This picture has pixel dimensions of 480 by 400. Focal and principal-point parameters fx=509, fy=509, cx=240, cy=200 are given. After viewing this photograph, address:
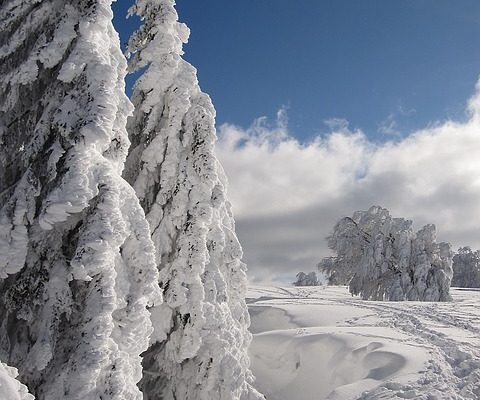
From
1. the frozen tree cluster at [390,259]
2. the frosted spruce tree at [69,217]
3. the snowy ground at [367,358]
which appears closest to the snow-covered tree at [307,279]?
the frozen tree cluster at [390,259]

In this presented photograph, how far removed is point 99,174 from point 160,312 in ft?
11.0

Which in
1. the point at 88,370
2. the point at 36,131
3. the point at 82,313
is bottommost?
the point at 88,370

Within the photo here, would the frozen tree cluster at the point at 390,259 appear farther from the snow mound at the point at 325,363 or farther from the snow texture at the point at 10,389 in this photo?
the snow texture at the point at 10,389

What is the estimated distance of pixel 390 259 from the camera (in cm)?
3125

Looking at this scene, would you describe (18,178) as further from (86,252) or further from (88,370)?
(88,370)

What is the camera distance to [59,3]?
232 inches

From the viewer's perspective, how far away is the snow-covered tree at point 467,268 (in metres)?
56.1

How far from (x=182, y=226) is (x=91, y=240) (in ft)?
10.8

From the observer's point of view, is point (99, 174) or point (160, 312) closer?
point (99, 174)

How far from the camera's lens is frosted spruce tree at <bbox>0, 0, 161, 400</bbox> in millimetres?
4500

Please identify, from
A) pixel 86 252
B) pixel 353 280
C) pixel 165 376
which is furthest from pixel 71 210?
pixel 353 280

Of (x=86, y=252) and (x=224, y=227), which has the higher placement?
(x=224, y=227)

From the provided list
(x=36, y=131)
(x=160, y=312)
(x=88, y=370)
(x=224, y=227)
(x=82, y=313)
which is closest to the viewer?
(x=88, y=370)

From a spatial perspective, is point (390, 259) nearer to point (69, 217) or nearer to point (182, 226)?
point (182, 226)
